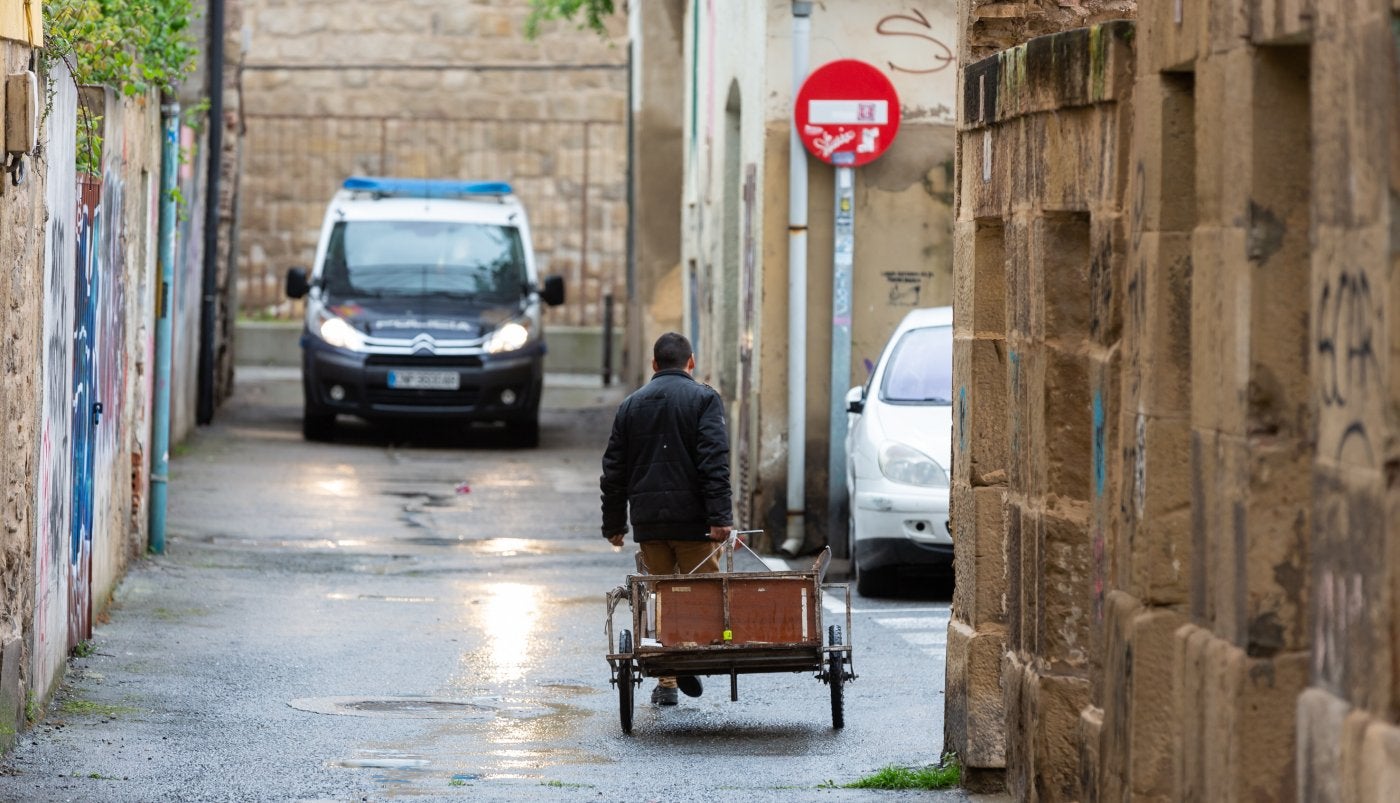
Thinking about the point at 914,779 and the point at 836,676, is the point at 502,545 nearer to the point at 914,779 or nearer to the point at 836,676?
the point at 836,676

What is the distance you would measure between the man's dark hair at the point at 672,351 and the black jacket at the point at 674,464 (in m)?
0.18

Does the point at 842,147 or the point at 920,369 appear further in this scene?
the point at 842,147

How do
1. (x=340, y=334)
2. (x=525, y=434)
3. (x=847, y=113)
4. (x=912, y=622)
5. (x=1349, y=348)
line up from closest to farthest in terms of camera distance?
(x=1349, y=348)
(x=912, y=622)
(x=847, y=113)
(x=340, y=334)
(x=525, y=434)

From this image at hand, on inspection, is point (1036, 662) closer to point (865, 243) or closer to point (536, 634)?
point (536, 634)

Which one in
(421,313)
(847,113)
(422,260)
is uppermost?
(847,113)

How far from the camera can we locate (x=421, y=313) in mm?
22453

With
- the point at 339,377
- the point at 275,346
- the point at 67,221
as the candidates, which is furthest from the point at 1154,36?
the point at 275,346

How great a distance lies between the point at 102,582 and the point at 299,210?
20655 millimetres

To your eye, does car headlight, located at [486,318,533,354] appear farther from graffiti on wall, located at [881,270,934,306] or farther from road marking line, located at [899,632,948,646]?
road marking line, located at [899,632,948,646]

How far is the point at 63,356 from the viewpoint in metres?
10.0

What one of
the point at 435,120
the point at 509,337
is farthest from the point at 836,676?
the point at 435,120

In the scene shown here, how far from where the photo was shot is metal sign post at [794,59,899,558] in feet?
50.2

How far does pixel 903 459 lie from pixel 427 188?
11.9 meters

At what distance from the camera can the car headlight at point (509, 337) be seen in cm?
2228
